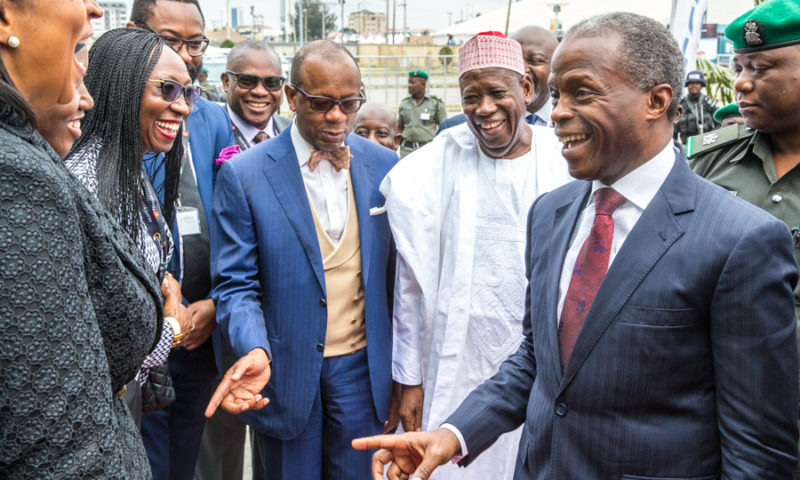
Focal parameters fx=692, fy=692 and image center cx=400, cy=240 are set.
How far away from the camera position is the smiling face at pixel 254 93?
4227 millimetres

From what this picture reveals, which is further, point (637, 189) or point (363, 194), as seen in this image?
point (363, 194)

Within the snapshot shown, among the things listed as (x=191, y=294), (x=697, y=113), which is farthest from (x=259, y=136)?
(x=697, y=113)

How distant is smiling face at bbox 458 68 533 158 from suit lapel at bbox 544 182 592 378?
98 cm

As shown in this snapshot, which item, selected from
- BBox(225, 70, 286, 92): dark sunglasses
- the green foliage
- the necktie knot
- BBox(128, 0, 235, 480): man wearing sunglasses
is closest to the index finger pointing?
the necktie knot

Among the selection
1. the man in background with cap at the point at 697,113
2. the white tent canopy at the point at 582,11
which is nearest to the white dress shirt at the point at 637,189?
the white tent canopy at the point at 582,11

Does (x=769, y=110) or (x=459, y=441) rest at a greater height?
(x=769, y=110)

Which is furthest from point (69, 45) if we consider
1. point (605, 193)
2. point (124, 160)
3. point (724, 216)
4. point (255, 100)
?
point (255, 100)

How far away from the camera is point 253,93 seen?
422cm

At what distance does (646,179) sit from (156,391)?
5.84ft

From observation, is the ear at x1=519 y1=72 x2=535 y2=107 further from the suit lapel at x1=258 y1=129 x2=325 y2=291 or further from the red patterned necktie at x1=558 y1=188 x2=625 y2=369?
the red patterned necktie at x1=558 y1=188 x2=625 y2=369

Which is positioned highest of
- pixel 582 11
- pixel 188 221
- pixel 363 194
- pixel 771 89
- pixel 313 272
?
Answer: pixel 582 11

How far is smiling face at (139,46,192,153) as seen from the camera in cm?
249

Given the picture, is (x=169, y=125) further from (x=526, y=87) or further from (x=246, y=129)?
(x=246, y=129)

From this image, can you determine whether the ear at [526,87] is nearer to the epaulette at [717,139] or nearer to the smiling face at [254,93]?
the epaulette at [717,139]
